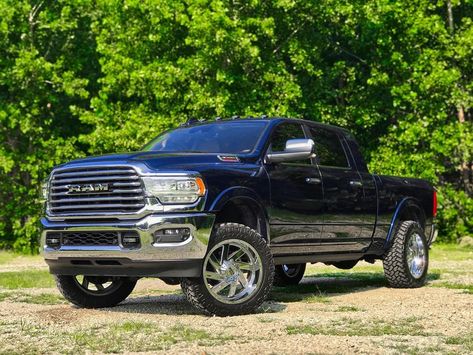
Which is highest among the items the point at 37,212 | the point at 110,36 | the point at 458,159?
the point at 110,36

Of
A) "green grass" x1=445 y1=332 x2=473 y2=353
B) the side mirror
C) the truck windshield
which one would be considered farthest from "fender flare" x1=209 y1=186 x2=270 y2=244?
"green grass" x1=445 y1=332 x2=473 y2=353

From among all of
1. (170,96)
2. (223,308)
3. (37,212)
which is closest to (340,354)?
(223,308)

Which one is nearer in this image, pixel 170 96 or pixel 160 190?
pixel 160 190

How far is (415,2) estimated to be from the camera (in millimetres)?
28594

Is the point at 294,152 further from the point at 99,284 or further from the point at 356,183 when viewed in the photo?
the point at 99,284

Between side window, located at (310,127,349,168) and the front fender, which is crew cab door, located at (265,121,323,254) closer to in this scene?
the front fender

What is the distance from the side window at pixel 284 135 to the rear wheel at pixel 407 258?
2.35 m

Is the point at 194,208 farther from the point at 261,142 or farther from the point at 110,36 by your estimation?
the point at 110,36

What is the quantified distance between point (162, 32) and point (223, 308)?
845 inches

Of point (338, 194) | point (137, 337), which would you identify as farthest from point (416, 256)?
point (137, 337)

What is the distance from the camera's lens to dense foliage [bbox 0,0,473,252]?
27.8 metres

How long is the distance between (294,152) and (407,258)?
338cm

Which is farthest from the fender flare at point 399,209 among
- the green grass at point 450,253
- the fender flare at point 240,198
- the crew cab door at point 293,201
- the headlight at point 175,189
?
the green grass at point 450,253

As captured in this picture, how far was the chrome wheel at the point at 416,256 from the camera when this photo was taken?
12.1 m
